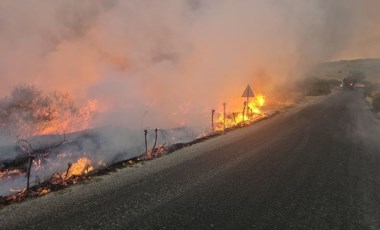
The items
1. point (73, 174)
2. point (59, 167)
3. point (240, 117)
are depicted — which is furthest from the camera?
point (240, 117)

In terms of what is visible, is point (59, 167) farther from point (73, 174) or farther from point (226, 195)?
point (226, 195)

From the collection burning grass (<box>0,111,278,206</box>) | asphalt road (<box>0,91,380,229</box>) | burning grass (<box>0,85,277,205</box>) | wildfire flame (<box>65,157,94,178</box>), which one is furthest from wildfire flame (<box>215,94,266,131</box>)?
wildfire flame (<box>65,157,94,178</box>)

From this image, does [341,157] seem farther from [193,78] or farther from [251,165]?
[193,78]

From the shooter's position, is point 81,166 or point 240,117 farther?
point 240,117

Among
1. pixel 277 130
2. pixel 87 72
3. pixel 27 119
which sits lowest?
pixel 277 130

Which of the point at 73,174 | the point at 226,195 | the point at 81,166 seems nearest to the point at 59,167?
the point at 81,166

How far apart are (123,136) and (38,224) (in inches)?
281

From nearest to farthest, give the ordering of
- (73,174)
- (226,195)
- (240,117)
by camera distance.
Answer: (226,195), (73,174), (240,117)

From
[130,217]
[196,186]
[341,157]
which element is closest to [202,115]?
[341,157]

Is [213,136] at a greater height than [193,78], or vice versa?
[193,78]

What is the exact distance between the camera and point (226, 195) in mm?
6969

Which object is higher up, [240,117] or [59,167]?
[59,167]

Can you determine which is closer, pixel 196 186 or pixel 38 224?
pixel 38 224

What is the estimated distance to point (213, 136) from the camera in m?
13.6
